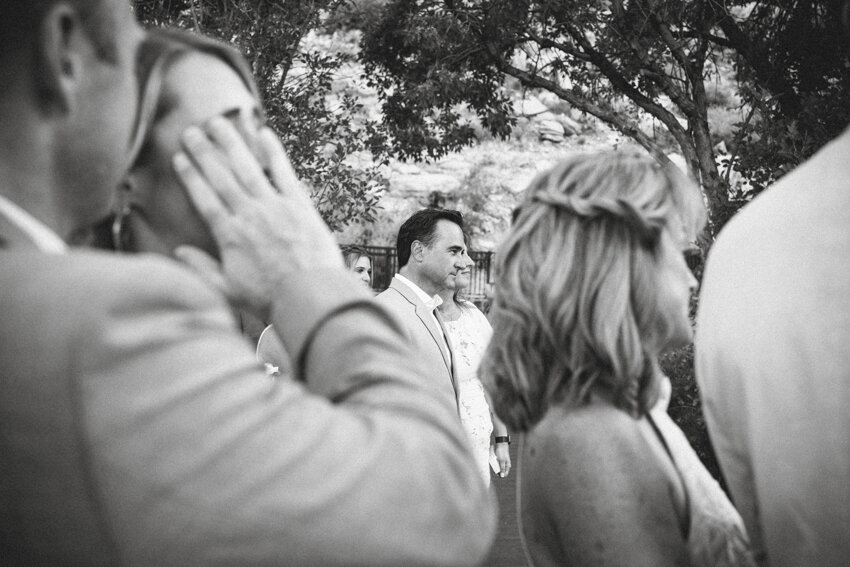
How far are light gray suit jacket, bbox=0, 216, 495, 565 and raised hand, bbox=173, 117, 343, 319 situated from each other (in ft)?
0.60

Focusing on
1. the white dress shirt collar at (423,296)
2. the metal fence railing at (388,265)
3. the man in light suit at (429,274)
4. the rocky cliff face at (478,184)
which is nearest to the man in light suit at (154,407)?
the man in light suit at (429,274)

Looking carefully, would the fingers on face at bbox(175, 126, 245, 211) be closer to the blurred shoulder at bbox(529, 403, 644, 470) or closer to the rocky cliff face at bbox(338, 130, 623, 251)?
the blurred shoulder at bbox(529, 403, 644, 470)

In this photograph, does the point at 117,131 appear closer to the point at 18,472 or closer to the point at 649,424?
the point at 18,472

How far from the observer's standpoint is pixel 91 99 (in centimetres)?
94

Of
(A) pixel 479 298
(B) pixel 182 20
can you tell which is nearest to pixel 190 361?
(B) pixel 182 20

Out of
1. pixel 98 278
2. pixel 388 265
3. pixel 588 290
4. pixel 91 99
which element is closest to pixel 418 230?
pixel 588 290

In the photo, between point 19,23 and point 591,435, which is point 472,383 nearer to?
point 591,435

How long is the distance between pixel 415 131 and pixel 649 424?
33.9 feet

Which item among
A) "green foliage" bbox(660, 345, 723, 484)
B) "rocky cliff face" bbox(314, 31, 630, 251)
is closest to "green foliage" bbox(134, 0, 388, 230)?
"green foliage" bbox(660, 345, 723, 484)

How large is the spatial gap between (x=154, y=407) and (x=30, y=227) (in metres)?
0.28

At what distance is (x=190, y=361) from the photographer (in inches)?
31.3

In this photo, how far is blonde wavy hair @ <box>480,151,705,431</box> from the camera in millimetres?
1882

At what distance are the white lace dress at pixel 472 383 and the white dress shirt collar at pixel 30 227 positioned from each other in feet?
13.4

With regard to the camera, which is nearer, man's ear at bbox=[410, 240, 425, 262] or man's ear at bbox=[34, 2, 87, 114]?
man's ear at bbox=[34, 2, 87, 114]
